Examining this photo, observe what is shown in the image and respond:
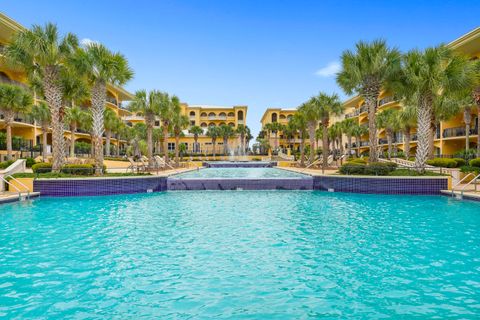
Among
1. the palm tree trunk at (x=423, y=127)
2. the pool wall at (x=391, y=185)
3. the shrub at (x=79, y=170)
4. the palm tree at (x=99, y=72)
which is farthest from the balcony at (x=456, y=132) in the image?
the shrub at (x=79, y=170)

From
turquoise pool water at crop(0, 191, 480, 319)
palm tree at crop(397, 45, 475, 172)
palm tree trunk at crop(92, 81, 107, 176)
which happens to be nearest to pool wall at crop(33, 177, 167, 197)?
palm tree trunk at crop(92, 81, 107, 176)

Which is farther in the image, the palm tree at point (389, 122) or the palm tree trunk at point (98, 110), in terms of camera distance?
the palm tree at point (389, 122)

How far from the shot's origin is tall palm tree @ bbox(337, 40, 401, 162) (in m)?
21.8

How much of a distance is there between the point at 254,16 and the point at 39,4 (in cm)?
1270

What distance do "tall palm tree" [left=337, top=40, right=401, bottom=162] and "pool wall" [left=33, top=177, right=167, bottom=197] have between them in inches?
588

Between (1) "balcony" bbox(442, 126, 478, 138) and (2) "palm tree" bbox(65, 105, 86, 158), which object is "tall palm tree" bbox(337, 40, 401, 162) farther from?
(2) "palm tree" bbox(65, 105, 86, 158)

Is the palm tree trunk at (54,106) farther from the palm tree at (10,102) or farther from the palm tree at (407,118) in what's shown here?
the palm tree at (407,118)

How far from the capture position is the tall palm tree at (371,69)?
21750 millimetres

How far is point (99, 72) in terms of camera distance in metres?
21.4

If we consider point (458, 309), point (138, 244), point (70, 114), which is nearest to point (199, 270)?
point (138, 244)

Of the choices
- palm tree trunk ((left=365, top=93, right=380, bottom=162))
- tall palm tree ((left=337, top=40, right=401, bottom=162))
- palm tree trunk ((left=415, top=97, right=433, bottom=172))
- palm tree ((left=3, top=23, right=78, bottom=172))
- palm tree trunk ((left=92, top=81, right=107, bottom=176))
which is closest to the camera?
palm tree ((left=3, top=23, right=78, bottom=172))

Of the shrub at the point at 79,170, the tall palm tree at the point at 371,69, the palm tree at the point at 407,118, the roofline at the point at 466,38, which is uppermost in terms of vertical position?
the roofline at the point at 466,38

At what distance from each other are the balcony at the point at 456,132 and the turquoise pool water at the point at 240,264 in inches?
1068

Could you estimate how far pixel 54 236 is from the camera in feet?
30.0
